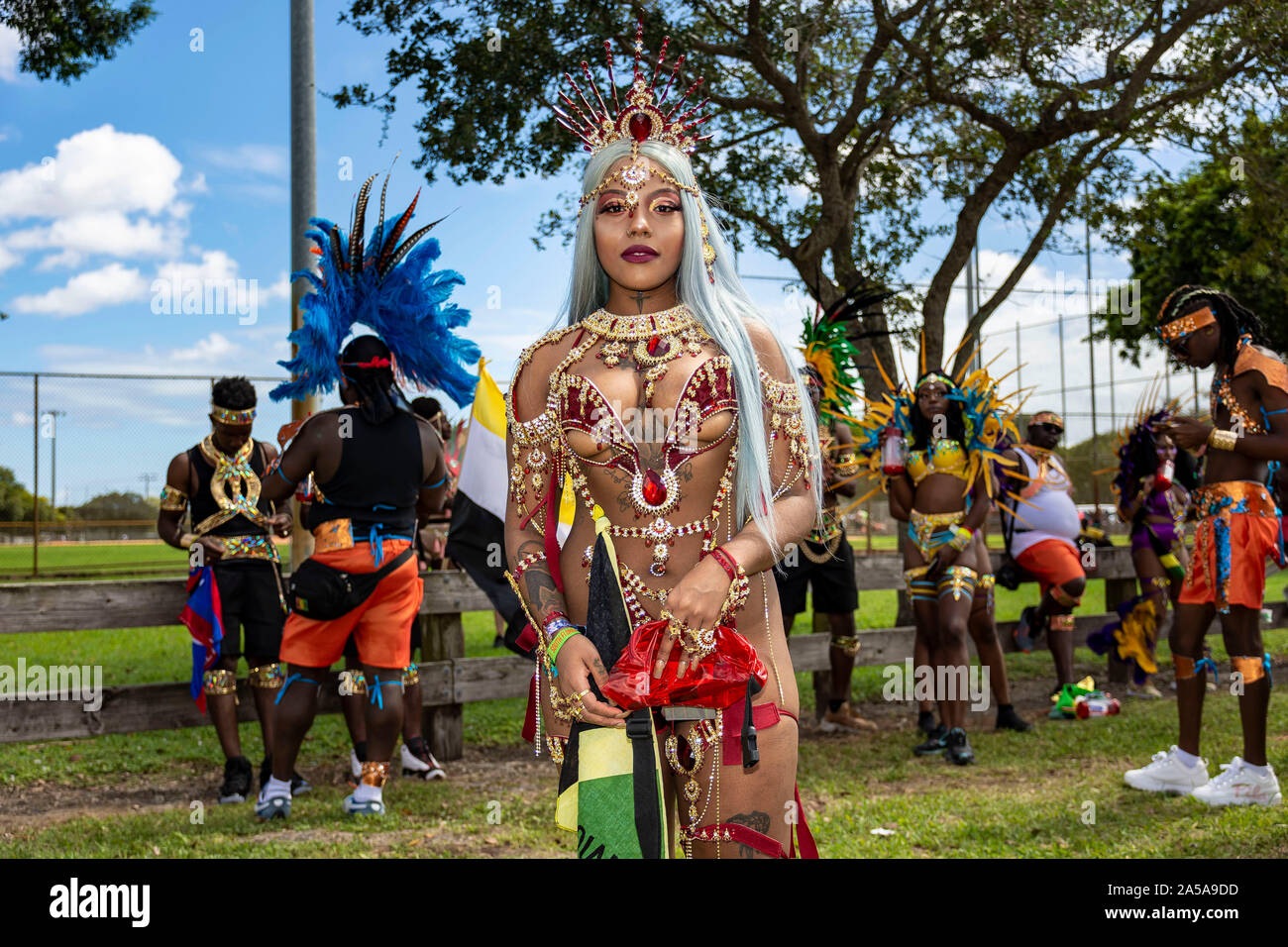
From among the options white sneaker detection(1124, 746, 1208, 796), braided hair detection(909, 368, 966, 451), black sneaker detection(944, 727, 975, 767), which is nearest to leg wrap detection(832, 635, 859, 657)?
black sneaker detection(944, 727, 975, 767)

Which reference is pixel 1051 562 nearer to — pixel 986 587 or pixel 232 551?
pixel 986 587

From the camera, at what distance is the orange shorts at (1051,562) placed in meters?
7.93

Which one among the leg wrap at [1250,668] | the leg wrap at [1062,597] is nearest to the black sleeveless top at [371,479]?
the leg wrap at [1250,668]

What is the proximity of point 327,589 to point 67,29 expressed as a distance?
6017mm

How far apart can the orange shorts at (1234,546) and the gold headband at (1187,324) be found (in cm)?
77

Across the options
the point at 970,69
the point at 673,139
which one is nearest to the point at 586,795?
the point at 673,139

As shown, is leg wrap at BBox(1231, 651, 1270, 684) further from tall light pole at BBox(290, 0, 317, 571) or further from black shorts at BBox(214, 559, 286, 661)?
tall light pole at BBox(290, 0, 317, 571)

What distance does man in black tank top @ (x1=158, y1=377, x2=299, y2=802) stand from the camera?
18.6ft

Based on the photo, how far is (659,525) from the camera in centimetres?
251

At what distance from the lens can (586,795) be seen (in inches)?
91.7

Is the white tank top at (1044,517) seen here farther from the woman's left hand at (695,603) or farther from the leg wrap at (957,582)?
the woman's left hand at (695,603)
